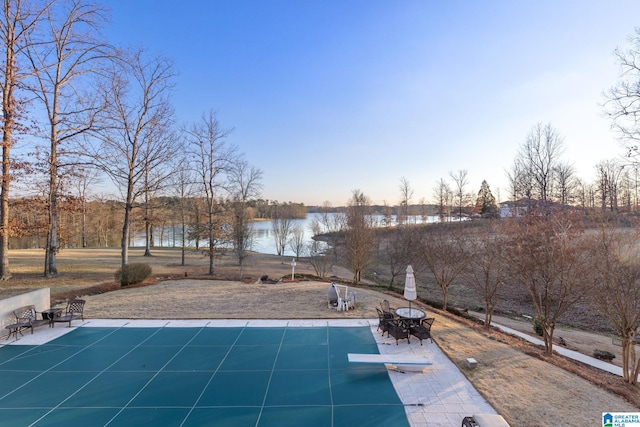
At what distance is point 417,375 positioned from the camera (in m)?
7.18

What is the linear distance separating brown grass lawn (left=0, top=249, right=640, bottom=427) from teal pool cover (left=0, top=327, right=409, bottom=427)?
220 centimetres

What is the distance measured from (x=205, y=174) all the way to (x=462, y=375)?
72.6 feet

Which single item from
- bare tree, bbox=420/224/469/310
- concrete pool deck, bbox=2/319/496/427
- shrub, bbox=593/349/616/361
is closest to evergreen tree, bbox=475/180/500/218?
bare tree, bbox=420/224/469/310

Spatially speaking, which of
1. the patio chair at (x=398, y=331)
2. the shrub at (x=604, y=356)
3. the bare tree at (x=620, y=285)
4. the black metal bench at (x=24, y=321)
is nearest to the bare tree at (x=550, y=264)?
the bare tree at (x=620, y=285)

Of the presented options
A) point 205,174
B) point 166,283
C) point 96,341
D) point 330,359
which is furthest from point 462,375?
point 205,174

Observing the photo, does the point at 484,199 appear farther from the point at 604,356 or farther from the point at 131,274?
the point at 131,274

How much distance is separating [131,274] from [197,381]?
12925mm

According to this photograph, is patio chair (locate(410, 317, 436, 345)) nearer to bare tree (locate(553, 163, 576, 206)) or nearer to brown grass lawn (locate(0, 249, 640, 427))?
brown grass lawn (locate(0, 249, 640, 427))

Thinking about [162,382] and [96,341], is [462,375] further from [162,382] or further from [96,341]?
[96,341]

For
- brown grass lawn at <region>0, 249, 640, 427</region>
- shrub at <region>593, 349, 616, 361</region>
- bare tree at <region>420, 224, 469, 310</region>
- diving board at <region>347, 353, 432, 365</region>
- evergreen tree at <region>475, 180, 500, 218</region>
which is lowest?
shrub at <region>593, 349, 616, 361</region>

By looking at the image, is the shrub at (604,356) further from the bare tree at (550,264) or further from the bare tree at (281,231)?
the bare tree at (281,231)

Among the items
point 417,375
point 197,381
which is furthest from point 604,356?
point 197,381

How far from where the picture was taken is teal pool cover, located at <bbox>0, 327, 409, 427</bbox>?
220 inches

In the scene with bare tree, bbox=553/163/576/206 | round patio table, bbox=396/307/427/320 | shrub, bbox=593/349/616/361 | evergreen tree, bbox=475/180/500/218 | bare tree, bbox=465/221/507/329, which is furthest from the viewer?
evergreen tree, bbox=475/180/500/218
